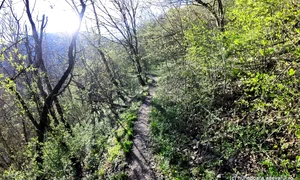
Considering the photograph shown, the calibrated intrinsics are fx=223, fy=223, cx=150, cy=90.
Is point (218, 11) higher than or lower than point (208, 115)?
higher

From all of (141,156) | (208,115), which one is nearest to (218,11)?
(208,115)

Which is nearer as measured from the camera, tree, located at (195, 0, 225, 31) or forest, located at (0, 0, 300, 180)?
forest, located at (0, 0, 300, 180)

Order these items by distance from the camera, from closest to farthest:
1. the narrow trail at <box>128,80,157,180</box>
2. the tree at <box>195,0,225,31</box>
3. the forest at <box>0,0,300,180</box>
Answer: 1. the forest at <box>0,0,300,180</box>
2. the narrow trail at <box>128,80,157,180</box>
3. the tree at <box>195,0,225,31</box>

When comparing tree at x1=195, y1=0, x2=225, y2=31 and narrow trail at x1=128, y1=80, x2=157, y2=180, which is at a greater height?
tree at x1=195, y1=0, x2=225, y2=31

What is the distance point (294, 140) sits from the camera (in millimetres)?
4215

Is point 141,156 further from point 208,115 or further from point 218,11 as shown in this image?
point 218,11

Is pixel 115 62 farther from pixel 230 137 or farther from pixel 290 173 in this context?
pixel 290 173

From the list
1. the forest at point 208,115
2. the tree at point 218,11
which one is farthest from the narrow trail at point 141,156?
the tree at point 218,11

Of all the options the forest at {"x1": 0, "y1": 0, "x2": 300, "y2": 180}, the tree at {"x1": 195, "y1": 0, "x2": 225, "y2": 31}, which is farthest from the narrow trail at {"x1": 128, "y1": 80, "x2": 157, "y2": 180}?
the tree at {"x1": 195, "y1": 0, "x2": 225, "y2": 31}

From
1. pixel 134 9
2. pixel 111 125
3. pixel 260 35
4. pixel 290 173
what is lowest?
pixel 111 125

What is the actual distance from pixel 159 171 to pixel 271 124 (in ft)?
10.9

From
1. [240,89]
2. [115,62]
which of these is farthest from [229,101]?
[115,62]

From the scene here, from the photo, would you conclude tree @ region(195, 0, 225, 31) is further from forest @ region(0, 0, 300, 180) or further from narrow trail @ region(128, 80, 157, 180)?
narrow trail @ region(128, 80, 157, 180)

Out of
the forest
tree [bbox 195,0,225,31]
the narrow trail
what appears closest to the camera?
the forest
